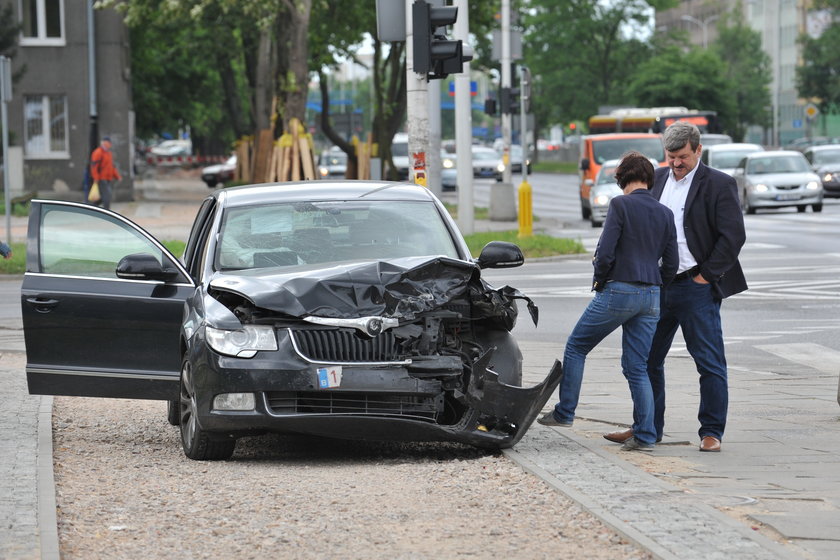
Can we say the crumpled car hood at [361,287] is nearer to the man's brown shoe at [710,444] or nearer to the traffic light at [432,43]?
the man's brown shoe at [710,444]

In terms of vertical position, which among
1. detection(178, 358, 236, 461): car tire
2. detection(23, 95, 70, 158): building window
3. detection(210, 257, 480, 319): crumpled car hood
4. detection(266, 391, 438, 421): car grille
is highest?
detection(23, 95, 70, 158): building window

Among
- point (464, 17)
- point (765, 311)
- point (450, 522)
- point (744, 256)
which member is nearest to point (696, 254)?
point (450, 522)

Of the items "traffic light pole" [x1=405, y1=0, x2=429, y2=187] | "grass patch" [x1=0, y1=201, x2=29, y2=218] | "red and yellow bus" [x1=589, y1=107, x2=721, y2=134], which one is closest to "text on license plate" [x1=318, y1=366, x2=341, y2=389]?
"traffic light pole" [x1=405, y1=0, x2=429, y2=187]

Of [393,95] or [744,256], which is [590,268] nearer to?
[744,256]

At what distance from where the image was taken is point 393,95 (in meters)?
51.9

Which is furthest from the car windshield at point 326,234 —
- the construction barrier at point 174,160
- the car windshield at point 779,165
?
the construction barrier at point 174,160

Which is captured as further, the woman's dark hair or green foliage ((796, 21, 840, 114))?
green foliage ((796, 21, 840, 114))

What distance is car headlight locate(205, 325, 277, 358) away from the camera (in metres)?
8.02

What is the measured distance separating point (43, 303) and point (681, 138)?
3.69 m

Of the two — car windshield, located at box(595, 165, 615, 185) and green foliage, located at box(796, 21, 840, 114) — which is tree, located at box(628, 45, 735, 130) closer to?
green foliage, located at box(796, 21, 840, 114)

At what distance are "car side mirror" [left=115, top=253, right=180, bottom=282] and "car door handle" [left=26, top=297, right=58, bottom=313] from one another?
44cm

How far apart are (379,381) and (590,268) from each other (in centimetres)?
1515

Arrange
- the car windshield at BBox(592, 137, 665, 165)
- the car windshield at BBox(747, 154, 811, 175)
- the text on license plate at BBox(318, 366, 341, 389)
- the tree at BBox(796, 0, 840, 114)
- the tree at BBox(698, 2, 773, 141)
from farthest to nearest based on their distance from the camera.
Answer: the tree at BBox(698, 2, 773, 141)
the tree at BBox(796, 0, 840, 114)
the car windshield at BBox(592, 137, 665, 165)
the car windshield at BBox(747, 154, 811, 175)
the text on license plate at BBox(318, 366, 341, 389)

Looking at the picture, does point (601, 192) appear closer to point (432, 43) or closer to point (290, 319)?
point (432, 43)
